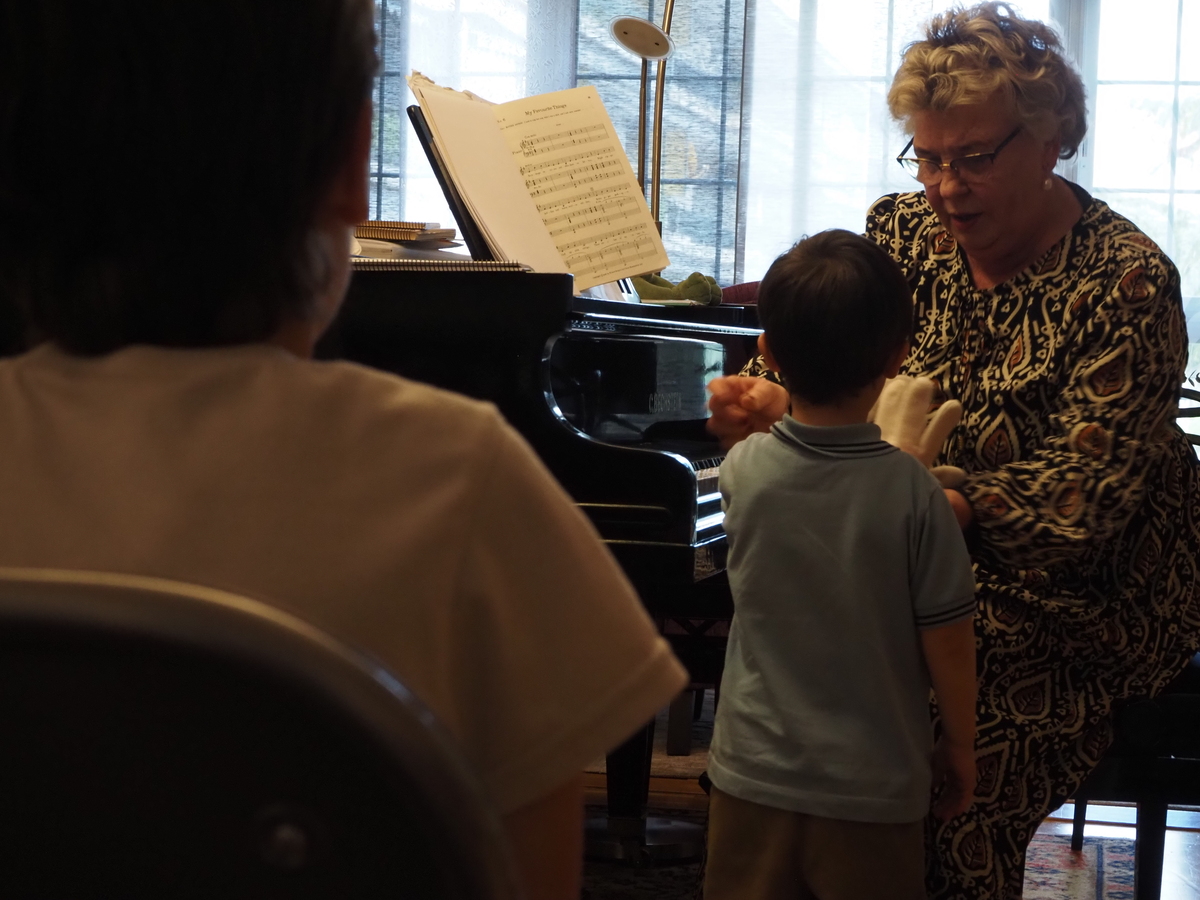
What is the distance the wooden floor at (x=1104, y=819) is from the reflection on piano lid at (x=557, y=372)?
1.15 m

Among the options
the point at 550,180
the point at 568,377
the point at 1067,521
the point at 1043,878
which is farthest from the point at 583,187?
the point at 1043,878

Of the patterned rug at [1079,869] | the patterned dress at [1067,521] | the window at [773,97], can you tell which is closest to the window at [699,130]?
the window at [773,97]

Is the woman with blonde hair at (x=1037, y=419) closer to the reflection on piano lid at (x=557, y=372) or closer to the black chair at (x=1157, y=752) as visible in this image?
the black chair at (x=1157, y=752)

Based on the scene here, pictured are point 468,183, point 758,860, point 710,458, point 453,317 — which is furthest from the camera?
point 710,458

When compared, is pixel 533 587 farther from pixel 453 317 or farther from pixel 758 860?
pixel 453 317

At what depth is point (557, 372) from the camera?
1.91 meters

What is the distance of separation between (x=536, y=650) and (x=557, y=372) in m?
1.40

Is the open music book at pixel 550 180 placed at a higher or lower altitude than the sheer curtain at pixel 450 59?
lower

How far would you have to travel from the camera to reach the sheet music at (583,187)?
7.02 feet

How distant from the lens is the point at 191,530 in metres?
0.48

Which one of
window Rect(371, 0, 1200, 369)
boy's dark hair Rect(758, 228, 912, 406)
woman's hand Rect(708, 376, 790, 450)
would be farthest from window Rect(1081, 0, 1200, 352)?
boy's dark hair Rect(758, 228, 912, 406)

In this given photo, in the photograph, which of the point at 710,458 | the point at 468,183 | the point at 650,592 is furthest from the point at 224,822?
the point at 710,458

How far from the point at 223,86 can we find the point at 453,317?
1.30m

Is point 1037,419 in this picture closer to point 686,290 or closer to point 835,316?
point 835,316
